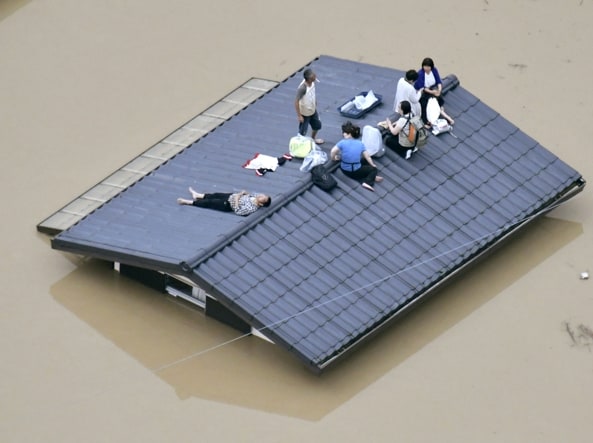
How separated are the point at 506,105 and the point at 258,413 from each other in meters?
9.61

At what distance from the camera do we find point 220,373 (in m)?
27.8

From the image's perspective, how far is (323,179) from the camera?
2923cm

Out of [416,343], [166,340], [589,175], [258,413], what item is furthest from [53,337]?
[589,175]

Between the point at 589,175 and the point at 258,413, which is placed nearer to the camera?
the point at 258,413

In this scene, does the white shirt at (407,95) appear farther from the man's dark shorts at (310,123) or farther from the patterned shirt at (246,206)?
the patterned shirt at (246,206)

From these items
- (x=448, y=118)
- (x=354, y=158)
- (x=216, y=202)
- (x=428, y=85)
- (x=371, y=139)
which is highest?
(x=428, y=85)

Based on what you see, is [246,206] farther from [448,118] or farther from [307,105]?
[448,118]

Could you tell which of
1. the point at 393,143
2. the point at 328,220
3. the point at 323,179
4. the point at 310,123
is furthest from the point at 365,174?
the point at 310,123

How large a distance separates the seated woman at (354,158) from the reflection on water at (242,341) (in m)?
2.24

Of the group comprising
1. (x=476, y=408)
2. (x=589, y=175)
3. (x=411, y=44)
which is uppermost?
(x=411, y=44)

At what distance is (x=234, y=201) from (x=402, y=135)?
323 cm

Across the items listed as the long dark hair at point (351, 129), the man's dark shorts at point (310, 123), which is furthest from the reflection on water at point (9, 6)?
the long dark hair at point (351, 129)

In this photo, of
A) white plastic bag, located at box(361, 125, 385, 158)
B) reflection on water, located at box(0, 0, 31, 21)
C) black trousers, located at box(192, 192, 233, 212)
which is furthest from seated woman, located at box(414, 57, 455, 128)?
reflection on water, located at box(0, 0, 31, 21)

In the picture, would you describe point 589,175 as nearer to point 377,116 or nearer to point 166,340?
point 377,116
